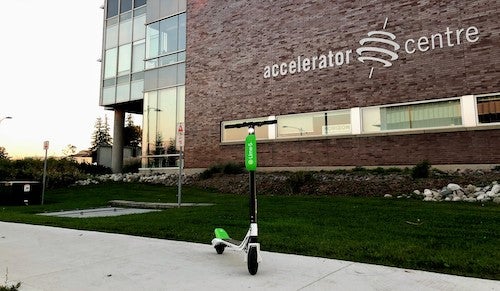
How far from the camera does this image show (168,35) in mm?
23953

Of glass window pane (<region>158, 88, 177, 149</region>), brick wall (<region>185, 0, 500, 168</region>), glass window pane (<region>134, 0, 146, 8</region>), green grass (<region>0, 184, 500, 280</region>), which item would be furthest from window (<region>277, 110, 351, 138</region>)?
glass window pane (<region>134, 0, 146, 8</region>)

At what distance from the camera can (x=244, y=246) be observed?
14.3ft

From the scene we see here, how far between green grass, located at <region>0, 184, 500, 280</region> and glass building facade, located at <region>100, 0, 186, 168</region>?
43.9ft

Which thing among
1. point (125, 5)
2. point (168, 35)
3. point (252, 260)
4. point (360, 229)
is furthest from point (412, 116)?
point (125, 5)

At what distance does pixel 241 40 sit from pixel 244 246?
673 inches

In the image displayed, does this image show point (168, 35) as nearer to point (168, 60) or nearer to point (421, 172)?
point (168, 60)

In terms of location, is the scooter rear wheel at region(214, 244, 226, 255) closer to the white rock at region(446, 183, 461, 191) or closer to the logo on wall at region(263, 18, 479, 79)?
the white rock at region(446, 183, 461, 191)

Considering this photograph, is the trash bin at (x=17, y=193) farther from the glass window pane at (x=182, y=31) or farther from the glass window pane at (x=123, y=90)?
the glass window pane at (x=123, y=90)

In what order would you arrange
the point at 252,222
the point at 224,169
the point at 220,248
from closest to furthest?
the point at 252,222
the point at 220,248
the point at 224,169

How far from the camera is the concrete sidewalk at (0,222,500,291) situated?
368 centimetres

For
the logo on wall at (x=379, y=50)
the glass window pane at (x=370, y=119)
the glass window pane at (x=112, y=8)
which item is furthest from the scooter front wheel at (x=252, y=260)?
the glass window pane at (x=112, y=8)

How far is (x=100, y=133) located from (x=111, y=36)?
216 feet

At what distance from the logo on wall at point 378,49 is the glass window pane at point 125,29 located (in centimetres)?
1764

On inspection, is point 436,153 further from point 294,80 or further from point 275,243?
point 275,243
